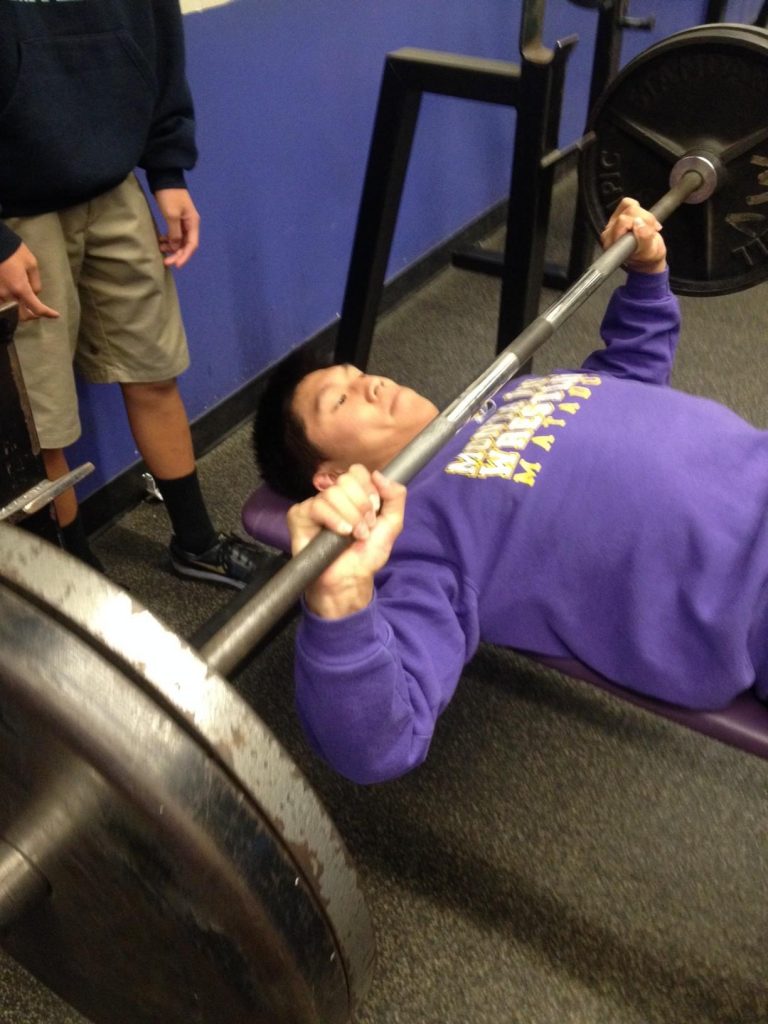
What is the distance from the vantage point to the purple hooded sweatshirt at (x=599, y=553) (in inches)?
35.8

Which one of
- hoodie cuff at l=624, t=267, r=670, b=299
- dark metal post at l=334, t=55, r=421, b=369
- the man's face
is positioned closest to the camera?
the man's face

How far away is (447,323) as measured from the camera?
237 cm

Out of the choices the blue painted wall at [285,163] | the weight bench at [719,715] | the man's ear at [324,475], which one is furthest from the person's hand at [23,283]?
the weight bench at [719,715]

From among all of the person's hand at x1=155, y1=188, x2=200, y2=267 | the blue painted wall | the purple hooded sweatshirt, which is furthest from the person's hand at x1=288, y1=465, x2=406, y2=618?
the blue painted wall

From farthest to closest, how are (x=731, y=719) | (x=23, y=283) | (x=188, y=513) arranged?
(x=188, y=513) → (x=23, y=283) → (x=731, y=719)

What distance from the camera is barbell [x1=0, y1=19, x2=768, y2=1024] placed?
471 mm

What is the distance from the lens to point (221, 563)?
159 cm

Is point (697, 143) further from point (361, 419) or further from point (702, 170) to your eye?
point (361, 419)

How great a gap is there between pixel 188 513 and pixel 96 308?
1.33 feet

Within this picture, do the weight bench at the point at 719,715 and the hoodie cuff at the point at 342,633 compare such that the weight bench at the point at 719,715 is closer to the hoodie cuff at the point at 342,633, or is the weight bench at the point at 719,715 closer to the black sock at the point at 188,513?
the hoodie cuff at the point at 342,633

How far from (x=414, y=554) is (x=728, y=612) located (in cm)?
34

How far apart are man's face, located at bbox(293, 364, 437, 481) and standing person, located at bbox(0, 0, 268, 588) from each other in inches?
13.6

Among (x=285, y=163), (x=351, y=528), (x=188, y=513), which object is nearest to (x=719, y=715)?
(x=351, y=528)

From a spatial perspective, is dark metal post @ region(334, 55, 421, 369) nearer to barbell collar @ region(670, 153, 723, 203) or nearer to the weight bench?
barbell collar @ region(670, 153, 723, 203)
